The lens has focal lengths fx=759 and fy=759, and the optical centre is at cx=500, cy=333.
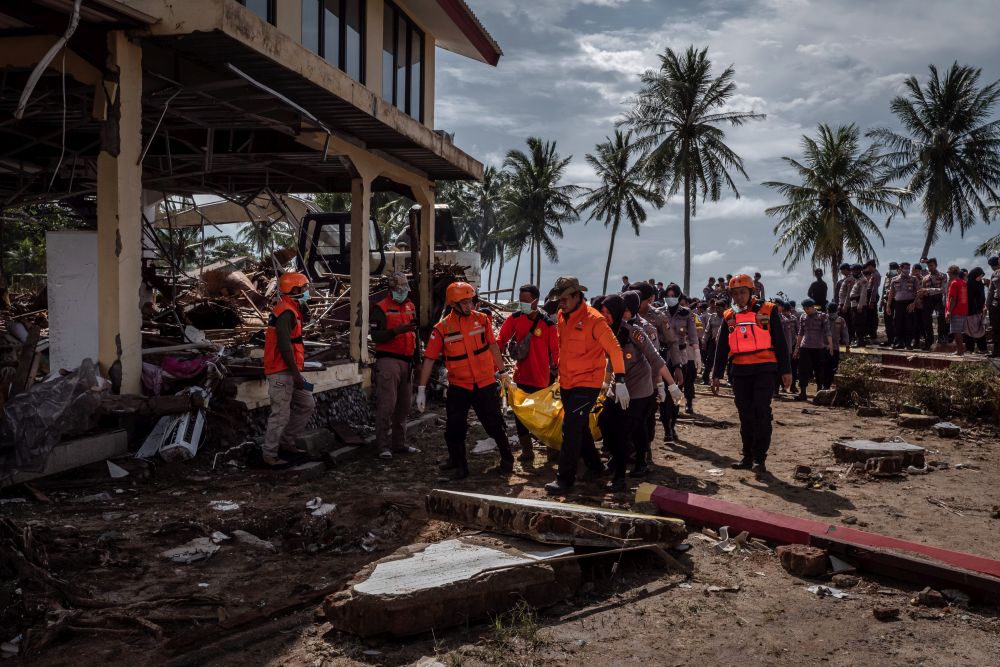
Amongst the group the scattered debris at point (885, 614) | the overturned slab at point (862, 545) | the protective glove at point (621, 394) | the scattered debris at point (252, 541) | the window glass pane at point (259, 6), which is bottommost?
the scattered debris at point (252, 541)

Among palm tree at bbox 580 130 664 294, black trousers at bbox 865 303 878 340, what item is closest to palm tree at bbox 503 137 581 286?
palm tree at bbox 580 130 664 294

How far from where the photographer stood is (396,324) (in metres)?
8.23

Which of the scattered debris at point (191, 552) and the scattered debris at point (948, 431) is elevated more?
the scattered debris at point (948, 431)

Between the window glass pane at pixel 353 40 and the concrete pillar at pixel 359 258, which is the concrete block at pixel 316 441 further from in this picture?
the window glass pane at pixel 353 40

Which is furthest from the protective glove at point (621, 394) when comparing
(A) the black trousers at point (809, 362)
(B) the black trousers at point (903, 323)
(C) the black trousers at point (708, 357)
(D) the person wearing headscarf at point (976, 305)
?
(B) the black trousers at point (903, 323)

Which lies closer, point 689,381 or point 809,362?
point 689,381

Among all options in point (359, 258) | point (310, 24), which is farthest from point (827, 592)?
point (310, 24)

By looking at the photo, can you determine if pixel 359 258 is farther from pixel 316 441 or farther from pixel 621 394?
pixel 621 394

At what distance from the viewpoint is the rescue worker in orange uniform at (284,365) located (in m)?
7.25

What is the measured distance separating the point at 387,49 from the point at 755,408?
7900mm

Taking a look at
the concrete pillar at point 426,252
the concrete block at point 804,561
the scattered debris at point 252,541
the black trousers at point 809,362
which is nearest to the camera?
the concrete block at point 804,561

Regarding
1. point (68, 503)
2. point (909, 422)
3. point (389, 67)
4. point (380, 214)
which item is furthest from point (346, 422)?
point (380, 214)

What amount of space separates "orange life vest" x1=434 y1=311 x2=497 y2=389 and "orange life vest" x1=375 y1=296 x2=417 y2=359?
948 millimetres

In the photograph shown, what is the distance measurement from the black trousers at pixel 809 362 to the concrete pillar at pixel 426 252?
6.87 metres
